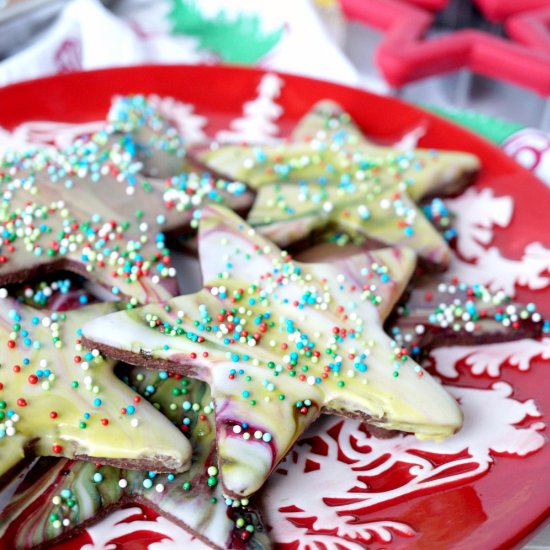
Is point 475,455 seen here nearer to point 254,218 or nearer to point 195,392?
point 195,392

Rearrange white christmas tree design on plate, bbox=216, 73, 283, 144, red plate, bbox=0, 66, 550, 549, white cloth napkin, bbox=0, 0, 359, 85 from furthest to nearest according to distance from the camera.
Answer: white cloth napkin, bbox=0, 0, 359, 85 → white christmas tree design on plate, bbox=216, 73, 283, 144 → red plate, bbox=0, 66, 550, 549

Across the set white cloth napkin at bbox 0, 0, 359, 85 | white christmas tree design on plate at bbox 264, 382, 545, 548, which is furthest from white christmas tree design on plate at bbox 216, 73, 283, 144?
white christmas tree design on plate at bbox 264, 382, 545, 548

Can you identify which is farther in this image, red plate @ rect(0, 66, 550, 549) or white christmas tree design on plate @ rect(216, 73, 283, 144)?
white christmas tree design on plate @ rect(216, 73, 283, 144)

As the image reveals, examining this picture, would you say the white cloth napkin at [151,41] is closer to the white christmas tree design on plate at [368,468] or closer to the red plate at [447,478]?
the red plate at [447,478]

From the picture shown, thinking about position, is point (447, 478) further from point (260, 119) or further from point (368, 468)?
point (260, 119)

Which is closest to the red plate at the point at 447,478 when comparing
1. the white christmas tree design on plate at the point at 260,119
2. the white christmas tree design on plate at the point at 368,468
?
the white christmas tree design on plate at the point at 368,468

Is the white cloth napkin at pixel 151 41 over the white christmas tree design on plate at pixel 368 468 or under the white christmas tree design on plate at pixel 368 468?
over

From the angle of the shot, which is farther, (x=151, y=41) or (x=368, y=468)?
(x=151, y=41)

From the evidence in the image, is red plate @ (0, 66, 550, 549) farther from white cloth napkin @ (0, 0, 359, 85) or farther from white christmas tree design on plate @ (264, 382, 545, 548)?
white cloth napkin @ (0, 0, 359, 85)

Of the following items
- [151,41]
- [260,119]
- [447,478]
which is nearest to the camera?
[447,478]

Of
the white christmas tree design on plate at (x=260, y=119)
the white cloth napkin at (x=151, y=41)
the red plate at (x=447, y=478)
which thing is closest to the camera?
the red plate at (x=447, y=478)

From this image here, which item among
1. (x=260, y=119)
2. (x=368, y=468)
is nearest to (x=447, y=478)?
(x=368, y=468)
